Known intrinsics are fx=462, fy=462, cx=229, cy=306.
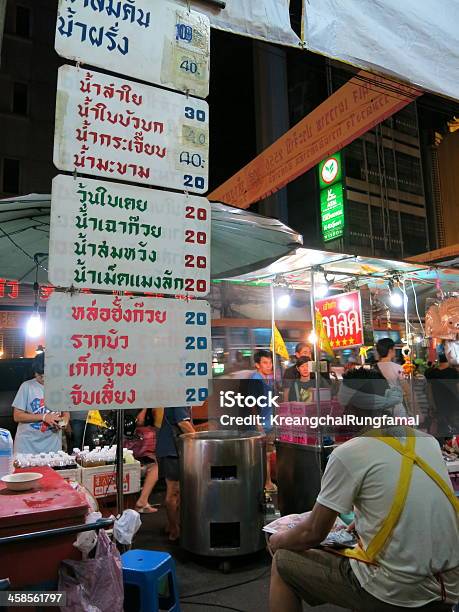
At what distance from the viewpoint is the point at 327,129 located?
5230 millimetres

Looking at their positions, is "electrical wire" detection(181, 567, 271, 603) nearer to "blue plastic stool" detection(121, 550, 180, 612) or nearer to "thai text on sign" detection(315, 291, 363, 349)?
"blue plastic stool" detection(121, 550, 180, 612)

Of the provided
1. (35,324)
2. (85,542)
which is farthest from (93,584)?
(35,324)

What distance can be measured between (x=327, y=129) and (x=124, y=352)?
4.29 meters

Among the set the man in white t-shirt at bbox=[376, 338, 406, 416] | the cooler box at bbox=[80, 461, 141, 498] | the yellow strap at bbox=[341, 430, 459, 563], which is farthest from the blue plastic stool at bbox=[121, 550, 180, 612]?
the man in white t-shirt at bbox=[376, 338, 406, 416]

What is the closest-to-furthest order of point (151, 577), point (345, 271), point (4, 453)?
point (151, 577), point (4, 453), point (345, 271)

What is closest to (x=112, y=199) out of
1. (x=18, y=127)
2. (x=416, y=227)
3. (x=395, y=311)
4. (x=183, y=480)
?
(x=183, y=480)

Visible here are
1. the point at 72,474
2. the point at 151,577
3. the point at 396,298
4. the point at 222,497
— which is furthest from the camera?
the point at 396,298

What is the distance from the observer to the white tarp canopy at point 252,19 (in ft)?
7.00

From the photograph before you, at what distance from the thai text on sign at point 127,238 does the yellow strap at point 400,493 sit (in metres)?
1.27

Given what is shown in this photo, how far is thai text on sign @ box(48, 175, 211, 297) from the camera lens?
179 centimetres

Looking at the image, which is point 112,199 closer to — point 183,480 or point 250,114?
point 183,480

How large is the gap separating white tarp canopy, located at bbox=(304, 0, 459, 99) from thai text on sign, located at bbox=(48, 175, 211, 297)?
104 centimetres

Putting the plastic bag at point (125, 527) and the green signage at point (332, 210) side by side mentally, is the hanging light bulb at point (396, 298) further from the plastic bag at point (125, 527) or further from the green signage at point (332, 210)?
the green signage at point (332, 210)

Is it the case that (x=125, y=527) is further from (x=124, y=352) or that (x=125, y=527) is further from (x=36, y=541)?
(x=124, y=352)
